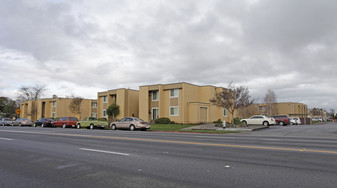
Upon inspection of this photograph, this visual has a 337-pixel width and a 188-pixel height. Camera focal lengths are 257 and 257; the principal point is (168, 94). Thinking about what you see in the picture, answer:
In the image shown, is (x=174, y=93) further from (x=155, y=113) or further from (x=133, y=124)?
(x=133, y=124)

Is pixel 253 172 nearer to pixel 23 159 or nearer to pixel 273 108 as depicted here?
pixel 23 159

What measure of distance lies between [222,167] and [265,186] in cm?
174

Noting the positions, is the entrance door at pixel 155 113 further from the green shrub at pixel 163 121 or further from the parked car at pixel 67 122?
the parked car at pixel 67 122

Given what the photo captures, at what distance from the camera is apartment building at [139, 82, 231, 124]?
125ft

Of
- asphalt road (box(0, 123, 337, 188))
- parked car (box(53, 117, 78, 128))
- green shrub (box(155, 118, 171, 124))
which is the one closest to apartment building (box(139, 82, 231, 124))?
green shrub (box(155, 118, 171, 124))

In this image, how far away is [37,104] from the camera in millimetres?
66500

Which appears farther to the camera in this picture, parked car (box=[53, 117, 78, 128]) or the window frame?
the window frame

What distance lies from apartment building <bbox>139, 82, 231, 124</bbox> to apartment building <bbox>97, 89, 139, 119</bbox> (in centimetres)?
482

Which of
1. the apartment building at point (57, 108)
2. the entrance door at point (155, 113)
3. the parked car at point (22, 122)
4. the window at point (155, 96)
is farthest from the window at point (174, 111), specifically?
the apartment building at point (57, 108)

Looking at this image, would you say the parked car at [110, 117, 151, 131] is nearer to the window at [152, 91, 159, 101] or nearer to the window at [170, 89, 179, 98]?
the window at [170, 89, 179, 98]

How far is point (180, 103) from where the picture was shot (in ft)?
125

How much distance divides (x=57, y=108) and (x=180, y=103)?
36381 mm

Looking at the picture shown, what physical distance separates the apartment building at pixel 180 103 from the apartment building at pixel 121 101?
4818mm

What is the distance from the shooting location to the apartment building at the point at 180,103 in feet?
125
